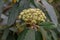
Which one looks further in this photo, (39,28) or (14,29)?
(14,29)

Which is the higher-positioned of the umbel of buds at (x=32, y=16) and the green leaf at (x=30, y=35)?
the umbel of buds at (x=32, y=16)

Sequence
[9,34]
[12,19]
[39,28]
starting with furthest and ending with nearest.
Result: [9,34]
[12,19]
[39,28]

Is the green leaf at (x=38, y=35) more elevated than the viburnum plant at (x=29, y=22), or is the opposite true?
the viburnum plant at (x=29, y=22)

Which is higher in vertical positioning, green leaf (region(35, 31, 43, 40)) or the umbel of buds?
the umbel of buds

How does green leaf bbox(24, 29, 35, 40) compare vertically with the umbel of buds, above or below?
below

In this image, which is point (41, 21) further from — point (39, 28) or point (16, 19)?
point (16, 19)

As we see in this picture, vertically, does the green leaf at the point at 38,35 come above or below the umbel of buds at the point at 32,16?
below

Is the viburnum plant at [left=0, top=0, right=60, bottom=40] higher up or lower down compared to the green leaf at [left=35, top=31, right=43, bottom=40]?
higher up

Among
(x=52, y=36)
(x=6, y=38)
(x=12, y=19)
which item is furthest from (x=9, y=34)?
(x=52, y=36)
